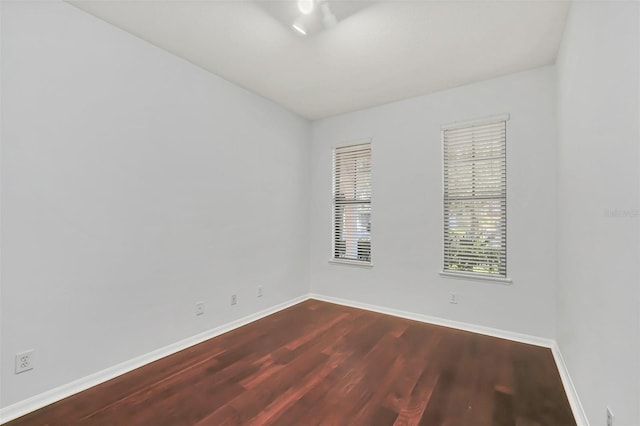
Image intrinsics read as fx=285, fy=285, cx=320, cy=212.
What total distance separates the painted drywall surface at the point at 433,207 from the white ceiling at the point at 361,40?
1.17 feet

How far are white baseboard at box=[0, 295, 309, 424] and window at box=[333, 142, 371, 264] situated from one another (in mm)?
1890

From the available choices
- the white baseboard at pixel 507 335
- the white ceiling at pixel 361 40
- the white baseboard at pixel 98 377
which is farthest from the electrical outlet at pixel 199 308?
the white ceiling at pixel 361 40

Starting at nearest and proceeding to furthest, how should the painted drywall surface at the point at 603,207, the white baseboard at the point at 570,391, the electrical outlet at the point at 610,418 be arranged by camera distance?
1. the painted drywall surface at the point at 603,207
2. the electrical outlet at the point at 610,418
3. the white baseboard at the point at 570,391

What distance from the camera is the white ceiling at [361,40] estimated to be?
2180 mm

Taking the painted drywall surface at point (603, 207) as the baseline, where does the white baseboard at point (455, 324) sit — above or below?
below

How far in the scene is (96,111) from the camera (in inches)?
91.0

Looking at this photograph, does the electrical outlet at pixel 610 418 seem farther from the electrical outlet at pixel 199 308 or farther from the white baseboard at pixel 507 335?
the electrical outlet at pixel 199 308

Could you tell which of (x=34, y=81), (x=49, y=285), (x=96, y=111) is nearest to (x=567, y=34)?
(x=96, y=111)

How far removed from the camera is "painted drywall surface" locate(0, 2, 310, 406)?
6.39ft

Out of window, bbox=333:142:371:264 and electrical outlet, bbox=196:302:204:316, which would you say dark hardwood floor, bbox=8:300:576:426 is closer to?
electrical outlet, bbox=196:302:204:316

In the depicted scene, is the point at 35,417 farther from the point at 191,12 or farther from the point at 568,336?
the point at 568,336

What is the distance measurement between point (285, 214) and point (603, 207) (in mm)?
3429

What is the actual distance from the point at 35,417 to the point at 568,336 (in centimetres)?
391

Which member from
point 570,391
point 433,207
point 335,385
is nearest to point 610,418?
point 570,391
